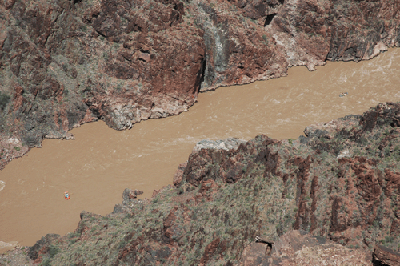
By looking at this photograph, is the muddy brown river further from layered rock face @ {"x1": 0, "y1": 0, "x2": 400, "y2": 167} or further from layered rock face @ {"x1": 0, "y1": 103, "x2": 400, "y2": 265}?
layered rock face @ {"x1": 0, "y1": 103, "x2": 400, "y2": 265}

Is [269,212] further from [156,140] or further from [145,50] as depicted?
[145,50]

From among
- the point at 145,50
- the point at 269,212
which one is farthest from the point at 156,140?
the point at 269,212

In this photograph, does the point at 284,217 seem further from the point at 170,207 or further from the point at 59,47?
the point at 59,47

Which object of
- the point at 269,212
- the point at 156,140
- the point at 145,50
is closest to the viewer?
the point at 269,212

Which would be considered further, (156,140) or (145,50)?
(145,50)

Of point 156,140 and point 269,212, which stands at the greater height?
point 269,212

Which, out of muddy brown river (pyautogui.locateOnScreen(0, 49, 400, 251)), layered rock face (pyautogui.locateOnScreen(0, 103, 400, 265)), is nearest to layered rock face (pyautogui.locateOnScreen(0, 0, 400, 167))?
muddy brown river (pyautogui.locateOnScreen(0, 49, 400, 251))

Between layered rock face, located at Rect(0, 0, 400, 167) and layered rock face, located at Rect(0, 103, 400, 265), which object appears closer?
layered rock face, located at Rect(0, 103, 400, 265)
